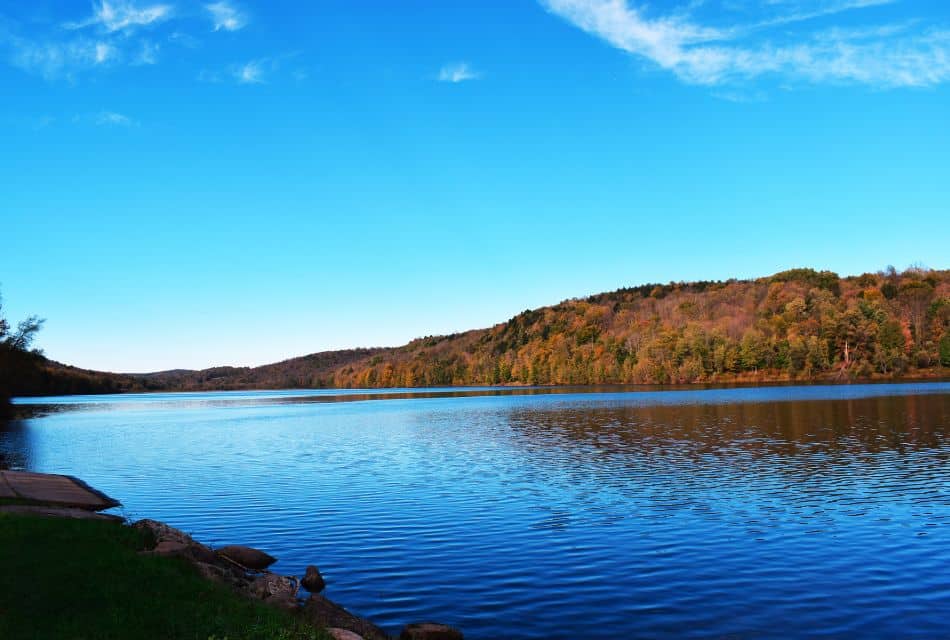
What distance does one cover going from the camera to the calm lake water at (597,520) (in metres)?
14.3

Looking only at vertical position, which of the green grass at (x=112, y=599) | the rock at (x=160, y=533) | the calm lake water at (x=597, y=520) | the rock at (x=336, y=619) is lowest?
the calm lake water at (x=597, y=520)

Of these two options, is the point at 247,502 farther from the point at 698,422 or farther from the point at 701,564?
the point at 698,422

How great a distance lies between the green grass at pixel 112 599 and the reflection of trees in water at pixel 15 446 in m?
28.7

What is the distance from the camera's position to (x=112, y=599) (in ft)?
37.4

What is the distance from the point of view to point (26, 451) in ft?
160

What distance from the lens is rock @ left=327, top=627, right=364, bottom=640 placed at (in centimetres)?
1121

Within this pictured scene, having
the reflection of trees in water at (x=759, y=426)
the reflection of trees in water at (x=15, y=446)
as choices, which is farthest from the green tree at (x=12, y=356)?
the reflection of trees in water at (x=759, y=426)

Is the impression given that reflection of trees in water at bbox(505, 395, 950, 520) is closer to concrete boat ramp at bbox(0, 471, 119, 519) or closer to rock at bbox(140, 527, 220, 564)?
rock at bbox(140, 527, 220, 564)

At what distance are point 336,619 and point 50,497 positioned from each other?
18381mm

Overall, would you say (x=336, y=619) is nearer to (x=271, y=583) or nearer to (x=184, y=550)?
(x=271, y=583)

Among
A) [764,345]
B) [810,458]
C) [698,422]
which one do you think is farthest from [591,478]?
[764,345]

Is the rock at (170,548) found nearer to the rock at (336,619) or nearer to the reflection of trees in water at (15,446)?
the rock at (336,619)

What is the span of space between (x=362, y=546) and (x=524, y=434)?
1305 inches

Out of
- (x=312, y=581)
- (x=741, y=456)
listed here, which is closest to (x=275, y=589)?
(x=312, y=581)
